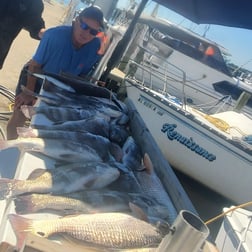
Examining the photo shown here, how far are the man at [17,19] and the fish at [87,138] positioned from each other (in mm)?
2159

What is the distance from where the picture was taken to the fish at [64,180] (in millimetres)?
2291

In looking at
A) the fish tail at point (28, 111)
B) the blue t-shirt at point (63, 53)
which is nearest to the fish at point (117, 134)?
the fish tail at point (28, 111)

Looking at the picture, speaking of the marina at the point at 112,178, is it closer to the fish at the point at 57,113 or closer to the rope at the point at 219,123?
the fish at the point at 57,113

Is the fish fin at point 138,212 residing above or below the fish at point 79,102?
above

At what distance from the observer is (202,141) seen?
337 inches

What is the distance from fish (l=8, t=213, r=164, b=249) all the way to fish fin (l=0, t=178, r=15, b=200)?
29cm

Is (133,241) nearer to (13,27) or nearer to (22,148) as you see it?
(22,148)

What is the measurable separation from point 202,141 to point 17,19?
506 centimetres

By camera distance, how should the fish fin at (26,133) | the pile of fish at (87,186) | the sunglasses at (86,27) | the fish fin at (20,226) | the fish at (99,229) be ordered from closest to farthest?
the fish fin at (20,226), the fish at (99,229), the pile of fish at (87,186), the fish fin at (26,133), the sunglasses at (86,27)

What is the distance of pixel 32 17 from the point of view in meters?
4.91

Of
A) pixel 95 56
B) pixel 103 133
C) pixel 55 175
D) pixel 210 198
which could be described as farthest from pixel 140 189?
pixel 210 198

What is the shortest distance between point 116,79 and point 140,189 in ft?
24.3

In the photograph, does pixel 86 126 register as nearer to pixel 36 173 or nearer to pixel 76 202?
pixel 36 173

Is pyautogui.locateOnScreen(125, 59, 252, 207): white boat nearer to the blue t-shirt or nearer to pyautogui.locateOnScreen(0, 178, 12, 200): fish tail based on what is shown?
the blue t-shirt
